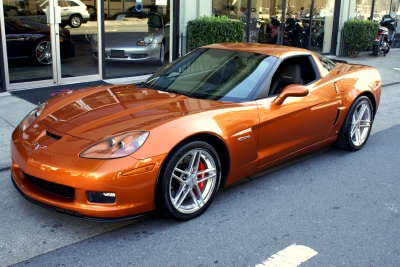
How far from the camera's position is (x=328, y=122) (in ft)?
17.0

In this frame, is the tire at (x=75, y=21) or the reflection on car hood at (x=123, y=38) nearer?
the tire at (x=75, y=21)

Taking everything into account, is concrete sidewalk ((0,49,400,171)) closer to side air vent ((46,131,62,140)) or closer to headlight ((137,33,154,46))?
headlight ((137,33,154,46))

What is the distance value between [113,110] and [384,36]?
14106 millimetres

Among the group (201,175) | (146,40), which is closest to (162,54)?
(146,40)

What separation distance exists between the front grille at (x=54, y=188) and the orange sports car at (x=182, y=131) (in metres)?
0.01

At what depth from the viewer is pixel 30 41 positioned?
872cm

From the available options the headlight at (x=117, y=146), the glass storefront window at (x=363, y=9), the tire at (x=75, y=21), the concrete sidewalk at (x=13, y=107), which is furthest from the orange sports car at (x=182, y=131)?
the glass storefront window at (x=363, y=9)

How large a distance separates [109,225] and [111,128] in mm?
810

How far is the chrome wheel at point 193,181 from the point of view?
375cm

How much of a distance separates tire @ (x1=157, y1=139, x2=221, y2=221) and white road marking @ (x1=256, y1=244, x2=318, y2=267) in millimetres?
825

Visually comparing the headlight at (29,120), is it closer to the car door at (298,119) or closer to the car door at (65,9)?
the car door at (298,119)

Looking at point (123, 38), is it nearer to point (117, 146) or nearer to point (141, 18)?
point (141, 18)

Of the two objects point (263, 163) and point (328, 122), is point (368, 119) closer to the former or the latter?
point (328, 122)

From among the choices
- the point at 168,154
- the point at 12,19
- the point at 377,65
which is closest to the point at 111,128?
the point at 168,154
